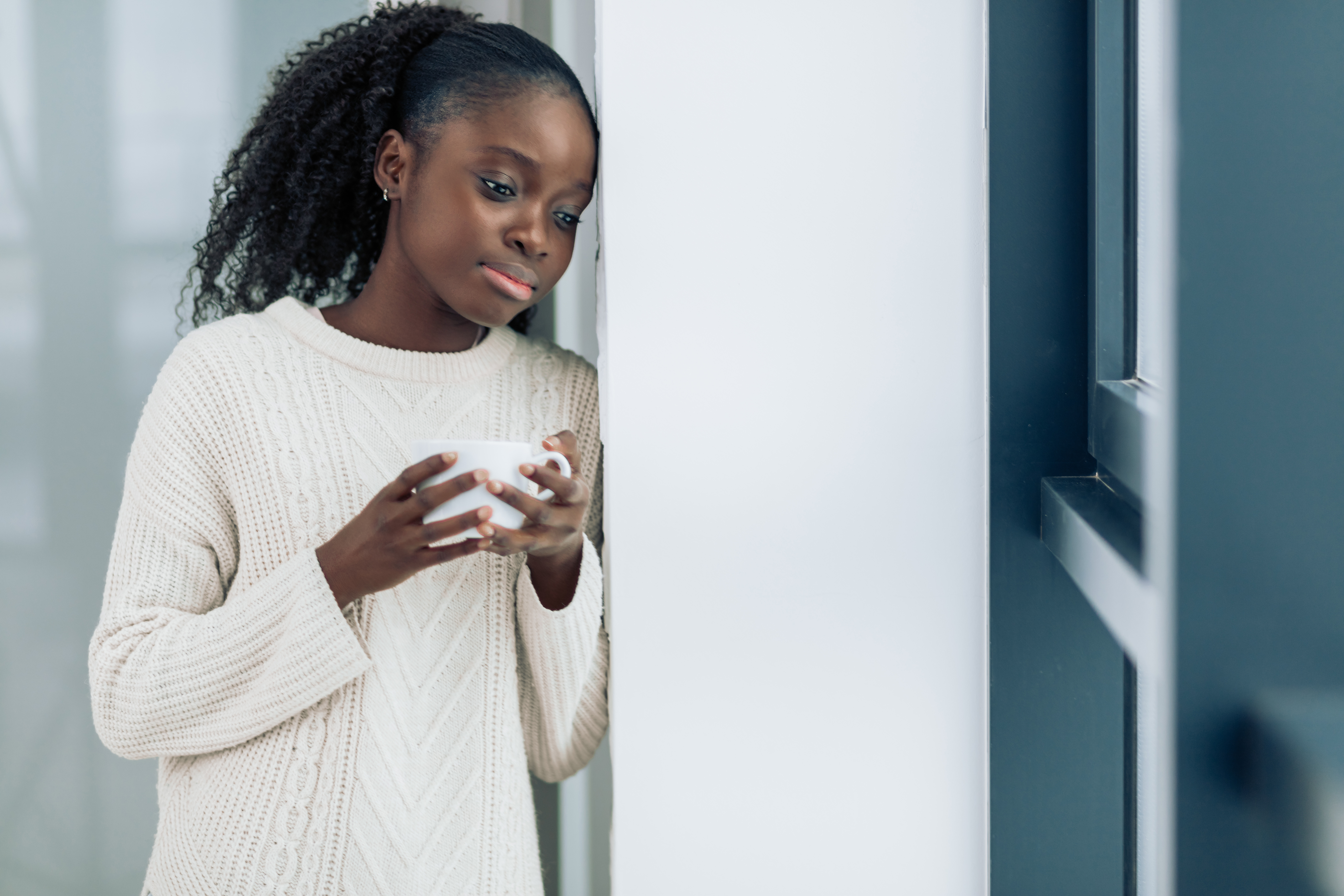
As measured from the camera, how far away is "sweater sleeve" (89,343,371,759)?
0.75 meters

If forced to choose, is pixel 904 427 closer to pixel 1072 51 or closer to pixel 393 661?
pixel 1072 51

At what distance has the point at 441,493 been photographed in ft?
2.17

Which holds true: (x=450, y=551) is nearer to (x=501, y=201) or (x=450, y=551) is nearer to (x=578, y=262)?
(x=501, y=201)

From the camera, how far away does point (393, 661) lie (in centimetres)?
80

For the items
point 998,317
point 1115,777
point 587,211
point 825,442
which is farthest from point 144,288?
point 1115,777

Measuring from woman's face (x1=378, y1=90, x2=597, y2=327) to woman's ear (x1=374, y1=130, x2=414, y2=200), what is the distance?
0.02 m

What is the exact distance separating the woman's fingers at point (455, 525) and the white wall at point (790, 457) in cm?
13

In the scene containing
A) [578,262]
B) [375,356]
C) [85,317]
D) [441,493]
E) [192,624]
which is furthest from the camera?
[85,317]

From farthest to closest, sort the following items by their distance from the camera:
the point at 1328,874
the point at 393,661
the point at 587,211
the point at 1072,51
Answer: the point at 587,211 → the point at 393,661 → the point at 1072,51 → the point at 1328,874

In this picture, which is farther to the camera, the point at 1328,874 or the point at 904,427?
the point at 904,427

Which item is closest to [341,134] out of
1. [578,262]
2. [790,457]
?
[578,262]

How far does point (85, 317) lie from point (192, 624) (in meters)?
0.79

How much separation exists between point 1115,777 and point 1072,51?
566 mm

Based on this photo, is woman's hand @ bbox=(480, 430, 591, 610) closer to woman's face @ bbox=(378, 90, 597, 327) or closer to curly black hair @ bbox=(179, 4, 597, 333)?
woman's face @ bbox=(378, 90, 597, 327)
